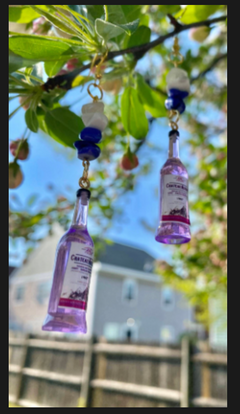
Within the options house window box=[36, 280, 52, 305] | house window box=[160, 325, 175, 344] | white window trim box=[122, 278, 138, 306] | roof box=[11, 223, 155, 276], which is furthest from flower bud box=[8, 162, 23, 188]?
house window box=[160, 325, 175, 344]

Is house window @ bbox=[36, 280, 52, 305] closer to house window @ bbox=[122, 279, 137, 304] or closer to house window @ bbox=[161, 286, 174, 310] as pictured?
house window @ bbox=[122, 279, 137, 304]

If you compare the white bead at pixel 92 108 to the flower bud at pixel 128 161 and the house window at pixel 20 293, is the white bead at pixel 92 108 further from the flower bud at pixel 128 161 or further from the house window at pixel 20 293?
the house window at pixel 20 293

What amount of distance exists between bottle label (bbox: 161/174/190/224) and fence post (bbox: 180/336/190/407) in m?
3.56

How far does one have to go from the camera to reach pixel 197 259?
2684 millimetres

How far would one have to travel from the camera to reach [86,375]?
451 centimetres

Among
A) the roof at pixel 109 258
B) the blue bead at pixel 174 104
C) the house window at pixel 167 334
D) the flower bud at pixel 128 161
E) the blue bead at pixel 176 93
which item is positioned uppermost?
the roof at pixel 109 258

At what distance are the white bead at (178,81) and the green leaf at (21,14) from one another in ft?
0.94

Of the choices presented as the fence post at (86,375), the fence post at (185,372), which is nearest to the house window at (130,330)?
the fence post at (86,375)

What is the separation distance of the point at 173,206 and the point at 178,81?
0.95ft

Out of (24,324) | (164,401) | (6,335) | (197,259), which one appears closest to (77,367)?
(164,401)

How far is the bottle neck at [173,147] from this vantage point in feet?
2.11

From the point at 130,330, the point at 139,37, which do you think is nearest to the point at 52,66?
the point at 139,37

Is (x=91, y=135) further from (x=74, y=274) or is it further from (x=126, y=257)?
(x=126, y=257)

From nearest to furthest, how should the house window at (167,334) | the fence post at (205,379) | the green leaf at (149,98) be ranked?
the green leaf at (149,98) < the fence post at (205,379) < the house window at (167,334)
